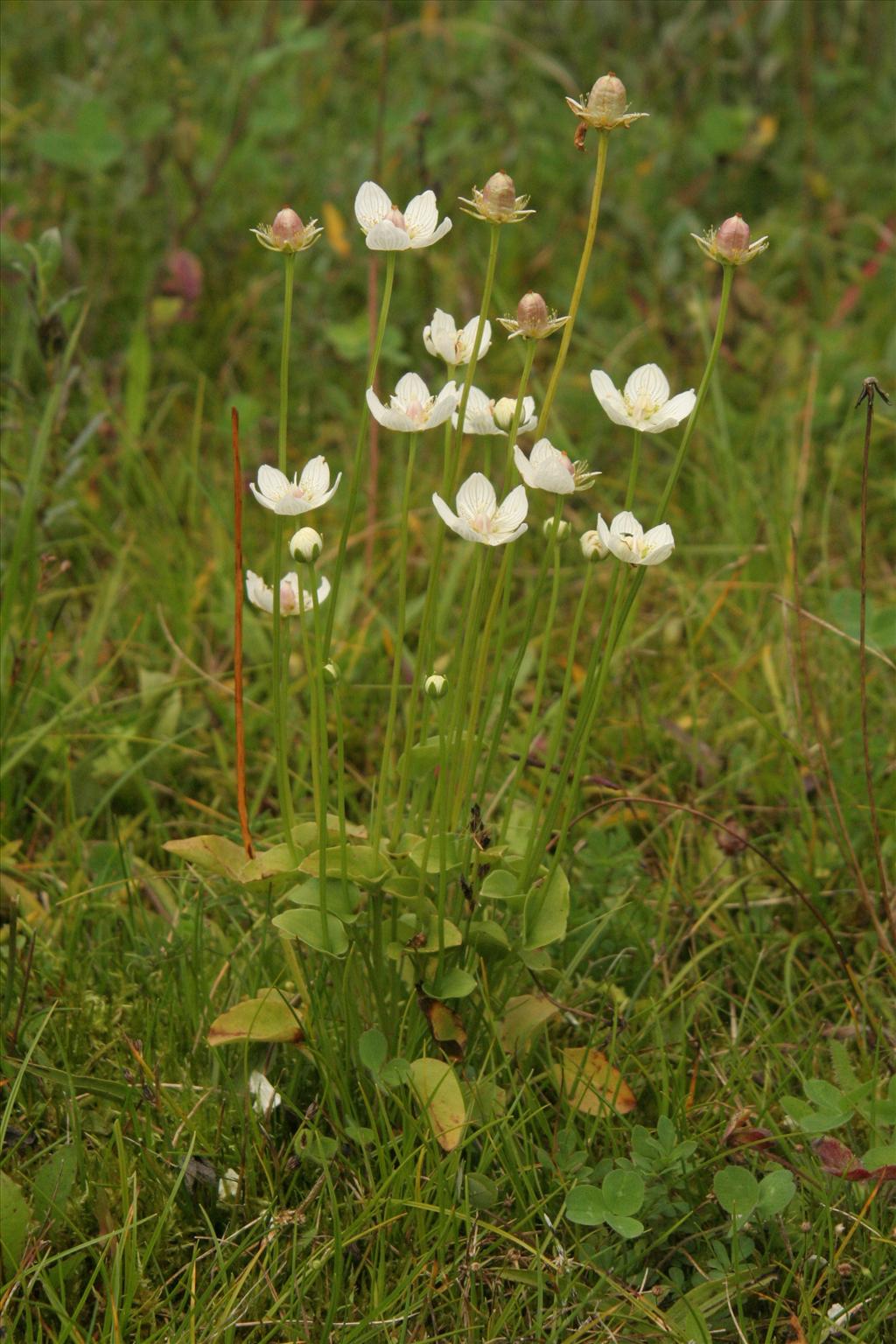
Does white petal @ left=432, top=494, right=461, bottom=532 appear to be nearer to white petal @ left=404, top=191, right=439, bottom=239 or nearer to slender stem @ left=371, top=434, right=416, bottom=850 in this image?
slender stem @ left=371, top=434, right=416, bottom=850

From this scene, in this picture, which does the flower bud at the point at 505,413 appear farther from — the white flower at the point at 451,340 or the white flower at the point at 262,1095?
the white flower at the point at 262,1095

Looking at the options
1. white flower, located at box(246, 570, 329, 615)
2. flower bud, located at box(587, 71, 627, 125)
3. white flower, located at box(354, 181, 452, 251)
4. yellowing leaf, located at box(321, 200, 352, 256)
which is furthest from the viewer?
yellowing leaf, located at box(321, 200, 352, 256)

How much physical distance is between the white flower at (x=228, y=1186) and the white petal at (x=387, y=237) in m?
0.92

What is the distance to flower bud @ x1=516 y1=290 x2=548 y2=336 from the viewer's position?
1314mm

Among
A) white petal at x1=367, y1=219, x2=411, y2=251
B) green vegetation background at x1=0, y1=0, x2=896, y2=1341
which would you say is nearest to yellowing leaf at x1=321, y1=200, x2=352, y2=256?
green vegetation background at x1=0, y1=0, x2=896, y2=1341

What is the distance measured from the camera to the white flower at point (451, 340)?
4.60 ft

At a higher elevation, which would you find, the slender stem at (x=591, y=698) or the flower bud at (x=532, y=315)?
the flower bud at (x=532, y=315)

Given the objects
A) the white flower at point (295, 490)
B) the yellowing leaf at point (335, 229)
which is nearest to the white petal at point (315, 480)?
the white flower at point (295, 490)

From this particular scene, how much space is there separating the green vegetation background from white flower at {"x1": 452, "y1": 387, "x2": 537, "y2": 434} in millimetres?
620

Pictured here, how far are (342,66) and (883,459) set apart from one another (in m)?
2.03

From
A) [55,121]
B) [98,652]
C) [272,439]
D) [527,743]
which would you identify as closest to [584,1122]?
[527,743]

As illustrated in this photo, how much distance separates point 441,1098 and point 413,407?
0.68 meters

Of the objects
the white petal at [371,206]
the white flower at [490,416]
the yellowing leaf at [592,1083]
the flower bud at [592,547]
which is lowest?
the yellowing leaf at [592,1083]

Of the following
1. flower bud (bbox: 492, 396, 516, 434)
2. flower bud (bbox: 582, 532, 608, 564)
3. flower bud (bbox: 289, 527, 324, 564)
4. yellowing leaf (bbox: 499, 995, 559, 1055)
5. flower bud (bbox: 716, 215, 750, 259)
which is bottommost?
yellowing leaf (bbox: 499, 995, 559, 1055)
